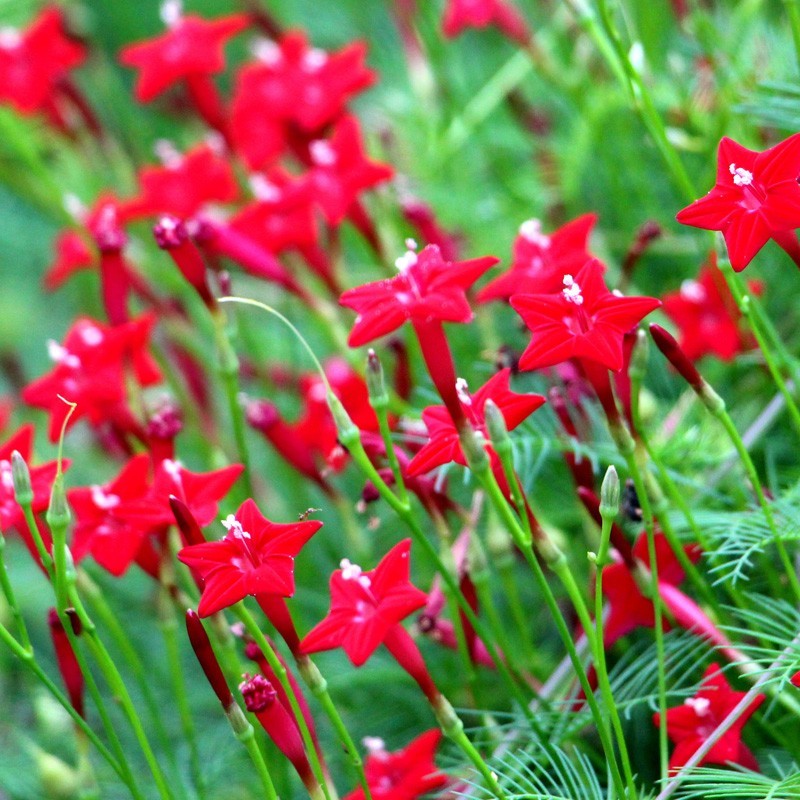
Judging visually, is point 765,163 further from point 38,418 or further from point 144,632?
point 38,418

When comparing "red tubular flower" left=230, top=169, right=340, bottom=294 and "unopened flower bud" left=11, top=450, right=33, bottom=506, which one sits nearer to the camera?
"unopened flower bud" left=11, top=450, right=33, bottom=506

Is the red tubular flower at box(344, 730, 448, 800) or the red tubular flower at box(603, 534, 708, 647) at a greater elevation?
the red tubular flower at box(603, 534, 708, 647)

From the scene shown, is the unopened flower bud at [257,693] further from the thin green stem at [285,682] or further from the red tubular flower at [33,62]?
the red tubular flower at [33,62]

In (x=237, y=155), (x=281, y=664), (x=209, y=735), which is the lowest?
(x=209, y=735)

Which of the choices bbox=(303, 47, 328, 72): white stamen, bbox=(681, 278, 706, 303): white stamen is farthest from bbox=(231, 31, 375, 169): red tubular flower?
bbox=(681, 278, 706, 303): white stamen

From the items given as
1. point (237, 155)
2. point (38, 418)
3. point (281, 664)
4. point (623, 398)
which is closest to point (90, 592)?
point (281, 664)

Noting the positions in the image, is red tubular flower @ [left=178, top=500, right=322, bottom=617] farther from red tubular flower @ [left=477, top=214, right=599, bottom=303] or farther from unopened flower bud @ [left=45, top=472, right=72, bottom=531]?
red tubular flower @ [left=477, top=214, right=599, bottom=303]
